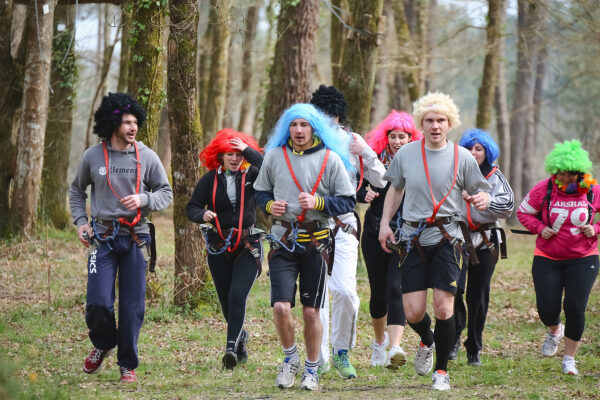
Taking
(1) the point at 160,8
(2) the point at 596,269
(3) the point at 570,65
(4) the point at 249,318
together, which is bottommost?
(4) the point at 249,318

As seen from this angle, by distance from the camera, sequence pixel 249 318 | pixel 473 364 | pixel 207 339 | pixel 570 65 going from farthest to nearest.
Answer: pixel 570 65
pixel 249 318
pixel 207 339
pixel 473 364

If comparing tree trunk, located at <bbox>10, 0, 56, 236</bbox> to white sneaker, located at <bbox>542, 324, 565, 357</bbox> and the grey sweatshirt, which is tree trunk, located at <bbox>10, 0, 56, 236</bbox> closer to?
the grey sweatshirt

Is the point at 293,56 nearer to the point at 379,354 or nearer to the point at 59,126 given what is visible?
the point at 59,126

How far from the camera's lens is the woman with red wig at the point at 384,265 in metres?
7.34

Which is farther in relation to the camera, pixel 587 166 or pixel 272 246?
pixel 587 166

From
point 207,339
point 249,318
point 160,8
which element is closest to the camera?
point 207,339

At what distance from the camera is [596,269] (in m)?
7.33

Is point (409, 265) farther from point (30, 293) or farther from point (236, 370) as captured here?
point (30, 293)

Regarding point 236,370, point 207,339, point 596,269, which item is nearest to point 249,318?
point 207,339

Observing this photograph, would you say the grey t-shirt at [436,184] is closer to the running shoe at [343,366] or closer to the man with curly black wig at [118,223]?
the running shoe at [343,366]

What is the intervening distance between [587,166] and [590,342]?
9.73 feet

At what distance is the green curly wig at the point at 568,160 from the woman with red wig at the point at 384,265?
1373 mm

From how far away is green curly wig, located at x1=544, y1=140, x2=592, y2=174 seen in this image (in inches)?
283

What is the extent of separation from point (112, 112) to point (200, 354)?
285 centimetres
